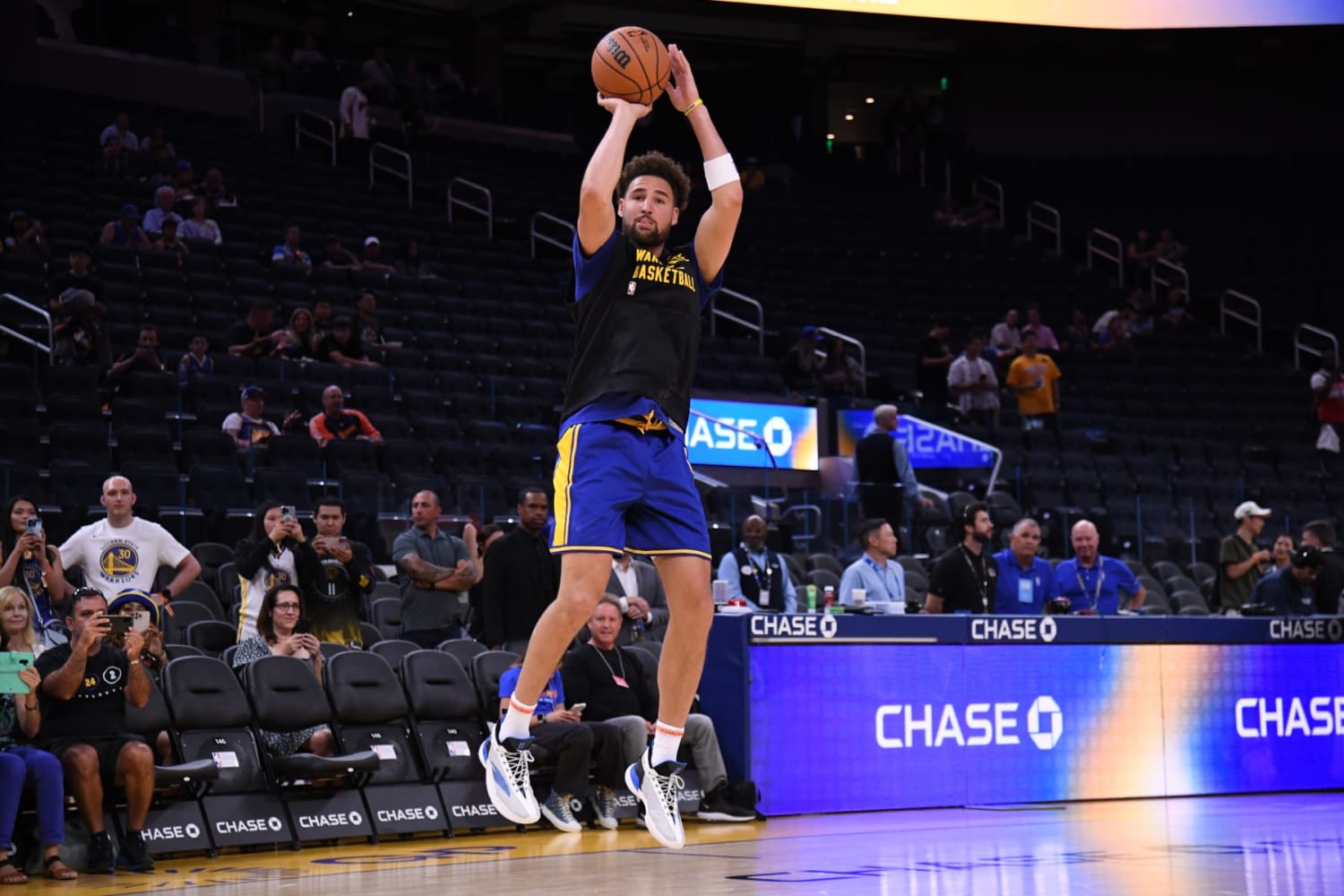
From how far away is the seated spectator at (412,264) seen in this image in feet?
66.9

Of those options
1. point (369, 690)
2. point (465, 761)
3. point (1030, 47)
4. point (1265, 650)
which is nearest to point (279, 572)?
point (369, 690)

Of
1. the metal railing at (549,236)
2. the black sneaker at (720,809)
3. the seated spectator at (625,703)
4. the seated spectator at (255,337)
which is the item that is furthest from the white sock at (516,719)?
the metal railing at (549,236)

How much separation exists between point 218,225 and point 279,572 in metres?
10.1

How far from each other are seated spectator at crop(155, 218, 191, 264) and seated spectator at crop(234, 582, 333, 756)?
8.74 metres

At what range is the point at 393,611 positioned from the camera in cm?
1253

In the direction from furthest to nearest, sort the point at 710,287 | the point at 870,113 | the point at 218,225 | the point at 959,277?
1. the point at 870,113
2. the point at 959,277
3. the point at 218,225
4. the point at 710,287

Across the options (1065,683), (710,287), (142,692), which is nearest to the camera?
(710,287)

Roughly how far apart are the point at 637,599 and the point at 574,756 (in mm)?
2125

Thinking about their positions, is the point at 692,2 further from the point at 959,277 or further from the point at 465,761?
the point at 465,761

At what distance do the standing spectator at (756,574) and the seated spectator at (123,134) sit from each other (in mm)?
11143

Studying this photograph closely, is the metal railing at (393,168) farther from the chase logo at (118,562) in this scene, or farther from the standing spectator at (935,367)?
the chase logo at (118,562)

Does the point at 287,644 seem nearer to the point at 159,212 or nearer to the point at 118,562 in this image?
the point at 118,562

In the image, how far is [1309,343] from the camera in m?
26.6

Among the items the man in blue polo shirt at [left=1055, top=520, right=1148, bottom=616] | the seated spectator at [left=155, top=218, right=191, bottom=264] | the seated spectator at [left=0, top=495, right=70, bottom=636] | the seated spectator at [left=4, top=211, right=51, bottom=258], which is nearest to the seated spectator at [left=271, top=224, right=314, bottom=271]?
the seated spectator at [left=155, top=218, right=191, bottom=264]
